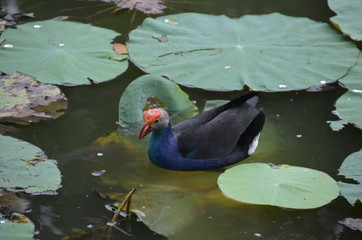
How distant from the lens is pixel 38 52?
554 centimetres

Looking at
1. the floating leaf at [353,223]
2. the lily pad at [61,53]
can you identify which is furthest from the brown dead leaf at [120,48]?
the floating leaf at [353,223]

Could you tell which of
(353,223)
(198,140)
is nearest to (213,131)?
A: (198,140)

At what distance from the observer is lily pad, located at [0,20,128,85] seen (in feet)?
17.5

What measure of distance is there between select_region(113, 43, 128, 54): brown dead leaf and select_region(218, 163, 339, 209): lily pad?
1.86 meters

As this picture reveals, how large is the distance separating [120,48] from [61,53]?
1.85 ft

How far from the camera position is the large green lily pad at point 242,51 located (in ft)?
17.4

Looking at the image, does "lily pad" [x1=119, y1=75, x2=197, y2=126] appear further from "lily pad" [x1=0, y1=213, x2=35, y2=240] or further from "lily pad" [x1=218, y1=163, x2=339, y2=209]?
"lily pad" [x1=0, y1=213, x2=35, y2=240]

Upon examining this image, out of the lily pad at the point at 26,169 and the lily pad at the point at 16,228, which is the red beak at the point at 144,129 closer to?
the lily pad at the point at 26,169

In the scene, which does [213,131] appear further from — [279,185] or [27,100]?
[27,100]

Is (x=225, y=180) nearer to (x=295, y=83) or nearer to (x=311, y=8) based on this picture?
(x=295, y=83)

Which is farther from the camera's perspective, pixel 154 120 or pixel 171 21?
pixel 171 21

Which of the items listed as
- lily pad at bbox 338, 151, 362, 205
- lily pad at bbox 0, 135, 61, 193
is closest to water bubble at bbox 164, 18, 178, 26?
lily pad at bbox 0, 135, 61, 193

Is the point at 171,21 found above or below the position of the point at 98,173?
above

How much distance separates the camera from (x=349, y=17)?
19.7ft
